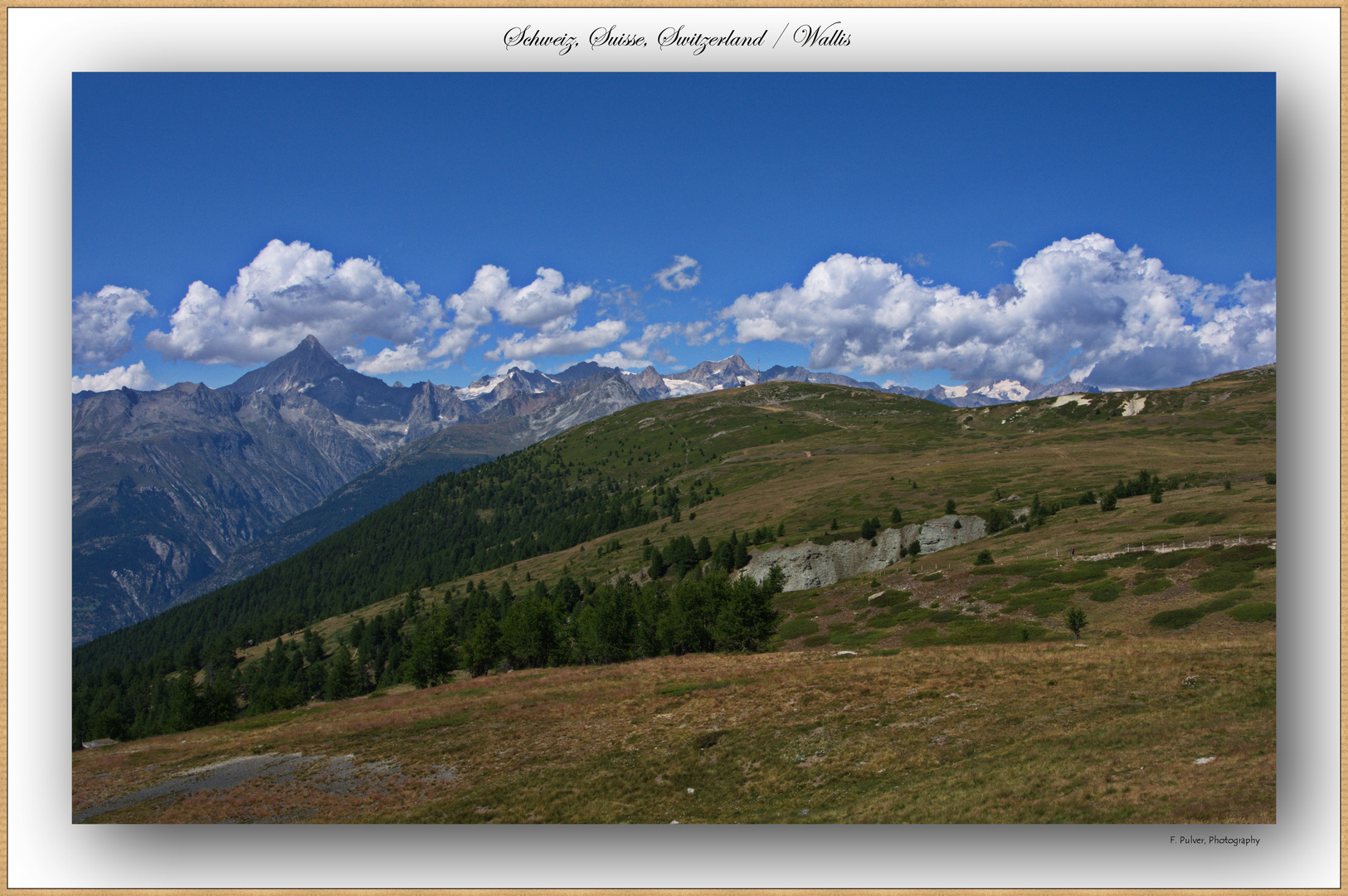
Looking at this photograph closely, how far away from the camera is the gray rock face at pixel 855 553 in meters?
123

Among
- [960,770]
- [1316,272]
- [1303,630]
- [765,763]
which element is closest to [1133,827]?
[960,770]

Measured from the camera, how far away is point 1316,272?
18.9 metres

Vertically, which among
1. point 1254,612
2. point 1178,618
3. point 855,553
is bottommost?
point 855,553

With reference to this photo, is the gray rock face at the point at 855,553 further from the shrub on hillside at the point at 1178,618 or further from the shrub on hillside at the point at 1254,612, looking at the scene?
the shrub on hillside at the point at 1254,612

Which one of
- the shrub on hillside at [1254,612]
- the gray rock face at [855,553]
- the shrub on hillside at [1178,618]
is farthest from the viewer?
the gray rock face at [855,553]

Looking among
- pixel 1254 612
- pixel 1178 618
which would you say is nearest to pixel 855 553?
pixel 1178 618

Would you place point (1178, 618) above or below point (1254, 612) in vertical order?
below

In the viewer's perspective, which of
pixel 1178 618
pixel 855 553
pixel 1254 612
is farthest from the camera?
pixel 855 553

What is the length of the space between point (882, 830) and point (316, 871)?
15152 millimetres

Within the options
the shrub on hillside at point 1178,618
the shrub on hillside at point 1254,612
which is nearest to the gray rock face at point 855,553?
the shrub on hillside at point 1178,618

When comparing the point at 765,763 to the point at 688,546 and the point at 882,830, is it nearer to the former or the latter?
the point at 882,830

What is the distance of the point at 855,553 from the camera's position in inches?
4966

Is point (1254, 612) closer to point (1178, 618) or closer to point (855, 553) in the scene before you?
point (1178, 618)

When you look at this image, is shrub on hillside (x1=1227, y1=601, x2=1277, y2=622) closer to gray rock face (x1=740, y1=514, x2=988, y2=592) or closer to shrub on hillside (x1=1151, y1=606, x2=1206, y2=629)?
shrub on hillside (x1=1151, y1=606, x2=1206, y2=629)
